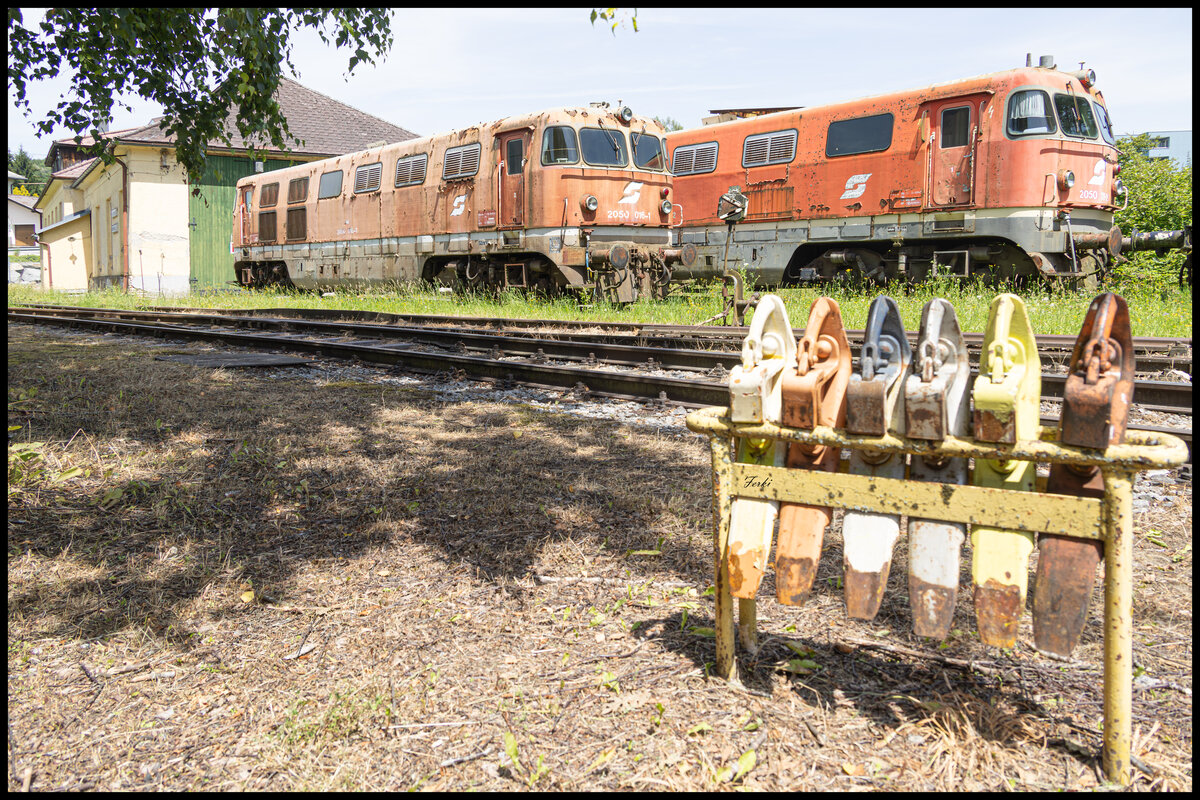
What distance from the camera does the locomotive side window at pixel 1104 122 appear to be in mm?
11797

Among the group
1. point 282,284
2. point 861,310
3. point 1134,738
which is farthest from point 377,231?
point 1134,738

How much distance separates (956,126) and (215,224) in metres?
25.9

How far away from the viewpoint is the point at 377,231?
1692 cm

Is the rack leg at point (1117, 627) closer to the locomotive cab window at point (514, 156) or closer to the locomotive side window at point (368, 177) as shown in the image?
the locomotive cab window at point (514, 156)

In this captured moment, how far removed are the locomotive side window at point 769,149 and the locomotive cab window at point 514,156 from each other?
4017mm

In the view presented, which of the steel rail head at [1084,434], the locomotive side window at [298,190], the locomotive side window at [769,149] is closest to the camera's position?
the steel rail head at [1084,434]

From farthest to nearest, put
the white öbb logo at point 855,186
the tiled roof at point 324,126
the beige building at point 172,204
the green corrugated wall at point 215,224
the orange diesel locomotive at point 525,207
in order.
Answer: the tiled roof at point 324,126
the green corrugated wall at point 215,224
the beige building at point 172,204
the orange diesel locomotive at point 525,207
the white öbb logo at point 855,186

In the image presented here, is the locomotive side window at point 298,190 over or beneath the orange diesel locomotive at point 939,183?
over

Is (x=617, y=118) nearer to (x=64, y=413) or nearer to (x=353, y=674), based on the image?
(x=64, y=413)

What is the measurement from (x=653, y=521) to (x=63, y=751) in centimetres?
228

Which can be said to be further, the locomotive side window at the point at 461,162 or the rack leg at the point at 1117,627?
the locomotive side window at the point at 461,162

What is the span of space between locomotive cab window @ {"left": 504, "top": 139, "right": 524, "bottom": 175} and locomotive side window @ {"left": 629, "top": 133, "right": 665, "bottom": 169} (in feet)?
6.32

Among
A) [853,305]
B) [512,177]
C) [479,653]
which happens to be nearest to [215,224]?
[512,177]

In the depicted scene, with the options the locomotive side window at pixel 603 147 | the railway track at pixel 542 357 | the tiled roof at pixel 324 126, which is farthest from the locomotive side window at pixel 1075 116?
the tiled roof at pixel 324 126
